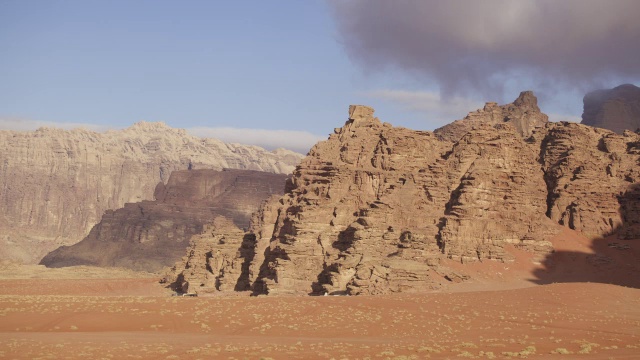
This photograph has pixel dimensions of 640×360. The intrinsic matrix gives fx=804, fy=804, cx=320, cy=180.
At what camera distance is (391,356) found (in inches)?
1184

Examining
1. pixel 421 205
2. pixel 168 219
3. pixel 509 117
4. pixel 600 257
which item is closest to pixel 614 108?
pixel 509 117

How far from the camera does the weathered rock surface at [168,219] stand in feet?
414

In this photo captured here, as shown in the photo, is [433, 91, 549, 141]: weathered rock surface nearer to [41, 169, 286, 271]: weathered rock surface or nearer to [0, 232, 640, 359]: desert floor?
[41, 169, 286, 271]: weathered rock surface

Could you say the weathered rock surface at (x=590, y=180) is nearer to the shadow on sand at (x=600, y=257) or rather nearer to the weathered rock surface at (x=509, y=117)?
the shadow on sand at (x=600, y=257)

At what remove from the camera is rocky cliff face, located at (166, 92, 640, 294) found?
55.2 m

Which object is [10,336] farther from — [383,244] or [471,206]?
[471,206]

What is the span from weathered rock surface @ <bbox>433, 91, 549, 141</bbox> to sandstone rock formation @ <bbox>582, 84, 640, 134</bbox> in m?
16.2

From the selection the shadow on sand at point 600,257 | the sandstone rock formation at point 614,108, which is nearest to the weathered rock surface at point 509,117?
the sandstone rock formation at point 614,108

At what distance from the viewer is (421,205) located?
6231 cm

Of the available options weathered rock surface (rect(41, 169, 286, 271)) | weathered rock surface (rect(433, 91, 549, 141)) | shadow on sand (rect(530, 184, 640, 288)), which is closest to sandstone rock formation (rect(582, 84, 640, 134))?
weathered rock surface (rect(433, 91, 549, 141))

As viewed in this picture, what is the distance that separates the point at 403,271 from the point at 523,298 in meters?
8.22

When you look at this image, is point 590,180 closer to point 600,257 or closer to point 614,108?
point 600,257

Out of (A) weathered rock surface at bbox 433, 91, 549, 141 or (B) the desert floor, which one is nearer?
(B) the desert floor

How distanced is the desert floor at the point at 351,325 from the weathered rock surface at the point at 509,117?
4627 centimetres
